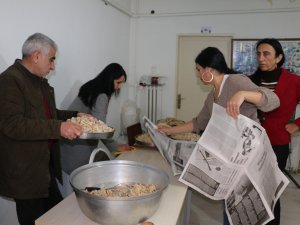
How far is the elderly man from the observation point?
1.33m

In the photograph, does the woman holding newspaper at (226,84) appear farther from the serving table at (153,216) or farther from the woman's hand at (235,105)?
the serving table at (153,216)

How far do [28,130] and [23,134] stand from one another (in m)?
0.03

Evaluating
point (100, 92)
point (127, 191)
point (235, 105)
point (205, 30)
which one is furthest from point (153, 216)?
point (205, 30)

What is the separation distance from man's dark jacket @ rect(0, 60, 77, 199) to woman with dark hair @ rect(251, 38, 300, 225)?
4.99 ft

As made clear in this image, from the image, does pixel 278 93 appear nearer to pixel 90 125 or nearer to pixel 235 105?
pixel 235 105

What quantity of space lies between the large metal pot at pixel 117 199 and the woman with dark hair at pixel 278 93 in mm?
1186

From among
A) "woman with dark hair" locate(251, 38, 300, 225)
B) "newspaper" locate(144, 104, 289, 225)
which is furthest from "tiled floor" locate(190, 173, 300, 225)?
"newspaper" locate(144, 104, 289, 225)

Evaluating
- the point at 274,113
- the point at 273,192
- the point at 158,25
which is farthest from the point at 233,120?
the point at 158,25

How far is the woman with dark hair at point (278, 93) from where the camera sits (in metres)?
2.05

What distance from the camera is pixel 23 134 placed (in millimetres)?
1317

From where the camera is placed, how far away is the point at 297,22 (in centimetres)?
392

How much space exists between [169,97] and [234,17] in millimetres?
1544

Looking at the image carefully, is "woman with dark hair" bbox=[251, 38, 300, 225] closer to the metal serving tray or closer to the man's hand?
the metal serving tray

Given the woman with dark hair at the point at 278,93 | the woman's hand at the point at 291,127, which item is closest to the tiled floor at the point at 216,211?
the woman with dark hair at the point at 278,93
